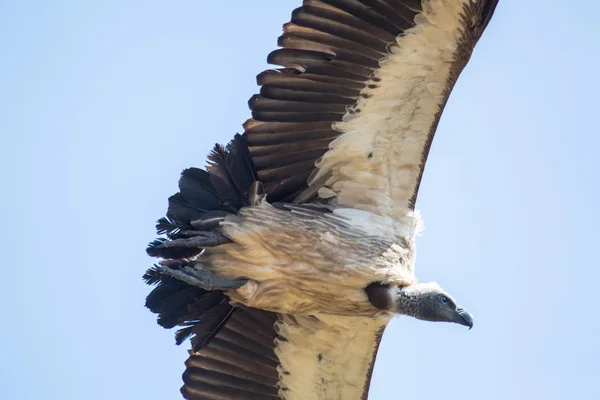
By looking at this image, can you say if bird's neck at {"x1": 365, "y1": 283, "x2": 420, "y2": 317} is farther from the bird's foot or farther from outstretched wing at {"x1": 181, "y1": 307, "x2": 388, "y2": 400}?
the bird's foot

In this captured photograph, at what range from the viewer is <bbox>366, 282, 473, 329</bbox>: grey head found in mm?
11648

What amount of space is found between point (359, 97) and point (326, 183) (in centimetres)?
94

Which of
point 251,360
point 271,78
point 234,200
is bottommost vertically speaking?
point 251,360

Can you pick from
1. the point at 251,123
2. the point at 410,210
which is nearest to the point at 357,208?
the point at 410,210

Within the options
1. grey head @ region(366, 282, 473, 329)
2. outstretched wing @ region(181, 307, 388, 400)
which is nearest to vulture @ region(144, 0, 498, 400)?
grey head @ region(366, 282, 473, 329)

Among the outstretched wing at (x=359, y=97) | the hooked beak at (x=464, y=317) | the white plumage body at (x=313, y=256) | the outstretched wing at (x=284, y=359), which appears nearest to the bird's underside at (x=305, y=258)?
the white plumage body at (x=313, y=256)

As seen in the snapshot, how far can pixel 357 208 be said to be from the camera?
12.0 metres

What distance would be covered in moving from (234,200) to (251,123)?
764 millimetres

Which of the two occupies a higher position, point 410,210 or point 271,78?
point 271,78

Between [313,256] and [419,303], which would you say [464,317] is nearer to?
[419,303]

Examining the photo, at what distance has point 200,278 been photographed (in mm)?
11656

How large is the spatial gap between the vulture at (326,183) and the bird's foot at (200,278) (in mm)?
13

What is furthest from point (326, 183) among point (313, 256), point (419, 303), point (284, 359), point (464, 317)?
point (284, 359)

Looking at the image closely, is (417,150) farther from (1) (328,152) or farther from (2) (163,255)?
(2) (163,255)
